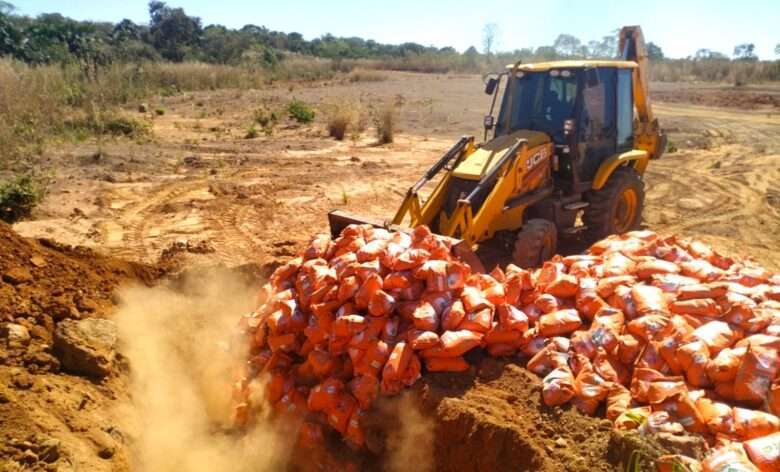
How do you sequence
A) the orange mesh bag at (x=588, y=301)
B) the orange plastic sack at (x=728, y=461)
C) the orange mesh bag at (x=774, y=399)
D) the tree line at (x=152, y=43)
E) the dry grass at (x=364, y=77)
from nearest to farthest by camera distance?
1. the orange plastic sack at (x=728, y=461)
2. the orange mesh bag at (x=774, y=399)
3. the orange mesh bag at (x=588, y=301)
4. the tree line at (x=152, y=43)
5. the dry grass at (x=364, y=77)

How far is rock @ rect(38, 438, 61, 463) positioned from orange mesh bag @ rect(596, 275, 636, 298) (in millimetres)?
4007

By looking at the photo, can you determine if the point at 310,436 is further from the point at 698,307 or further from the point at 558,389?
the point at 698,307

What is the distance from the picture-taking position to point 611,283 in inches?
185

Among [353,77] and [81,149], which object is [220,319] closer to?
[81,149]

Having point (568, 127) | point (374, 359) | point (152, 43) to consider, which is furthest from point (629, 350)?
point (152, 43)

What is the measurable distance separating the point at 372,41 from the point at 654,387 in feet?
288

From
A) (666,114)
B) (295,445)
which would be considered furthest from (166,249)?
(666,114)

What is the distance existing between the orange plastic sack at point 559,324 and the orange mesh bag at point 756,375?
1.13 m

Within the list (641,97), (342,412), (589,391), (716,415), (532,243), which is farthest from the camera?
(641,97)

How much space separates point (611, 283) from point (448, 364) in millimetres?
1573

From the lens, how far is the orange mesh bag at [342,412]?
14.0 feet

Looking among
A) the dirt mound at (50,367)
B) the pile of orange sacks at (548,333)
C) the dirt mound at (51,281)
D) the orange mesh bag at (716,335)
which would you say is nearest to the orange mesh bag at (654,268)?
the pile of orange sacks at (548,333)

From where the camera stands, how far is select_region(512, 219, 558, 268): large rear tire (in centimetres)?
648

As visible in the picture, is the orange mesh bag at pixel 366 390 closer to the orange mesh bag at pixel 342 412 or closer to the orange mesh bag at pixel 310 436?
the orange mesh bag at pixel 342 412
